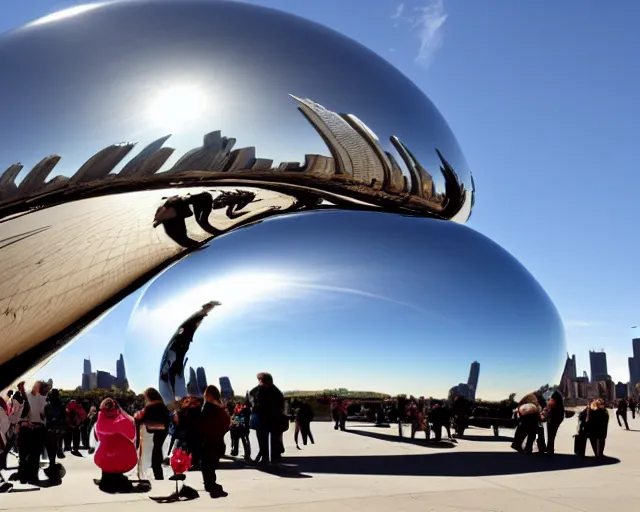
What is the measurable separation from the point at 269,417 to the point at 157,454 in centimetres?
98

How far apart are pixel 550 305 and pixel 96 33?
478 cm

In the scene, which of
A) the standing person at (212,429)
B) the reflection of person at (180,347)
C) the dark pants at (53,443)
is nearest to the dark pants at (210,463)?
the standing person at (212,429)

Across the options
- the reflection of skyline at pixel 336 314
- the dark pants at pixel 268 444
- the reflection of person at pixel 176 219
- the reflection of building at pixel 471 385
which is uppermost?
the reflection of person at pixel 176 219

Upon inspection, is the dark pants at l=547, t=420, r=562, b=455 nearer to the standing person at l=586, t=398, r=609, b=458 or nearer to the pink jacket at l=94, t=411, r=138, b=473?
the standing person at l=586, t=398, r=609, b=458

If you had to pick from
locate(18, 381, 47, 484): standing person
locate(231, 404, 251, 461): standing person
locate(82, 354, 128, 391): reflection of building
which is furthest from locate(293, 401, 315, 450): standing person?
locate(18, 381, 47, 484): standing person

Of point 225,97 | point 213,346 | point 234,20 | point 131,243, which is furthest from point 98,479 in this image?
point 234,20

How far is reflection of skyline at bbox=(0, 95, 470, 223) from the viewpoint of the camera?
5699 mm

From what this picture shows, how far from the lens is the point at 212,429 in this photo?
17.7 ft

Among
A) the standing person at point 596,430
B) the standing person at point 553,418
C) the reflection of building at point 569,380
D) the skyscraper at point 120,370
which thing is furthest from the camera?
the standing person at point 596,430

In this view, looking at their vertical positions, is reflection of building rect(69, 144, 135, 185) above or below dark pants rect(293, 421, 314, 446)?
above

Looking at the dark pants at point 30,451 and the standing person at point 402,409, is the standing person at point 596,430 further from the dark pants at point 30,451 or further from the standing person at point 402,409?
the dark pants at point 30,451

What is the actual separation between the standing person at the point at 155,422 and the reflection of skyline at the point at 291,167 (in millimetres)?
1703

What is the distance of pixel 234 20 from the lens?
654cm

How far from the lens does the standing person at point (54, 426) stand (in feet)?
20.6
